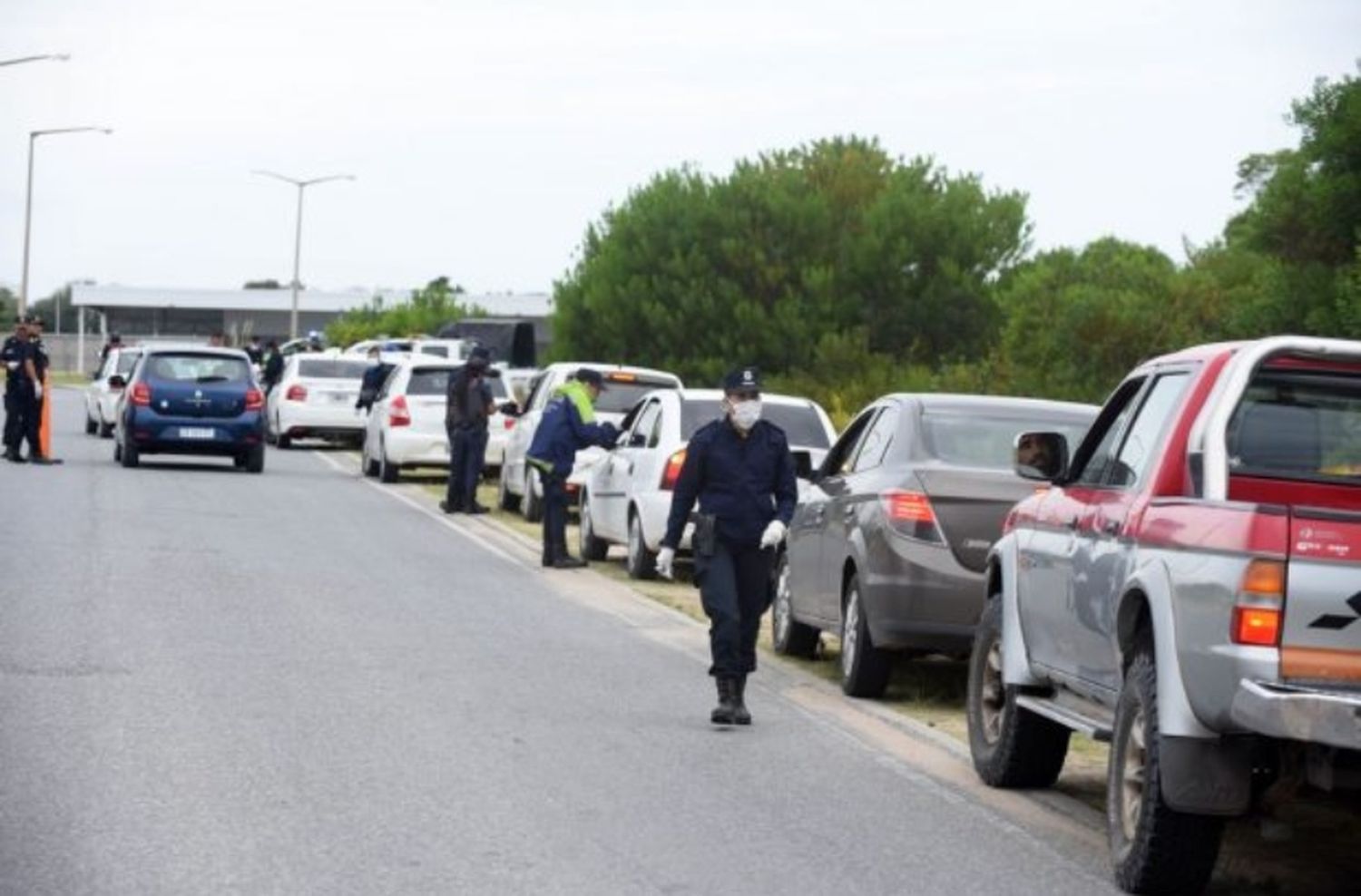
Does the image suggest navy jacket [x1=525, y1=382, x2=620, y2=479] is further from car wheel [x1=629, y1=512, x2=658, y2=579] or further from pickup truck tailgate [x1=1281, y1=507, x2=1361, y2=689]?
pickup truck tailgate [x1=1281, y1=507, x2=1361, y2=689]

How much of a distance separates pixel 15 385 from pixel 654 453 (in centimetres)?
1473

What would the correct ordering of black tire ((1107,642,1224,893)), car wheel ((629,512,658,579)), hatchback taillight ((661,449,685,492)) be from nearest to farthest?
black tire ((1107,642,1224,893))
hatchback taillight ((661,449,685,492))
car wheel ((629,512,658,579))

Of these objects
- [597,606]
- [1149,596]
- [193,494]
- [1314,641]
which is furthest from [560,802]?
[193,494]

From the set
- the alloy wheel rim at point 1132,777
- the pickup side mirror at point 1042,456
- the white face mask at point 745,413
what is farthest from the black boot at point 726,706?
the alloy wheel rim at point 1132,777

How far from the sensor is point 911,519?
14500 mm

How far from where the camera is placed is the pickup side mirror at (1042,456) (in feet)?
36.2

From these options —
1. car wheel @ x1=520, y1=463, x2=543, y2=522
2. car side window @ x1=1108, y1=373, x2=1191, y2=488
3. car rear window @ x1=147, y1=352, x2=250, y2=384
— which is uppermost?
car side window @ x1=1108, y1=373, x2=1191, y2=488

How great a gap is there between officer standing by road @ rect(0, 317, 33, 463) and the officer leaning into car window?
21847 millimetres

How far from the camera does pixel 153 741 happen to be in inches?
475

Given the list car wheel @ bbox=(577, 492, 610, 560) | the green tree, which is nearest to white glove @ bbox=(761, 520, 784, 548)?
car wheel @ bbox=(577, 492, 610, 560)

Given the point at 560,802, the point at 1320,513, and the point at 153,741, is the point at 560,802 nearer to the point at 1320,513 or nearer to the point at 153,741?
the point at 153,741

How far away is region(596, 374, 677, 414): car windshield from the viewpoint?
2836 centimetres

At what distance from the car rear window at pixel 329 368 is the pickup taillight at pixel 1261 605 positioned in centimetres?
3721

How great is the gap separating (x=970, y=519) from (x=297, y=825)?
5.32 m
